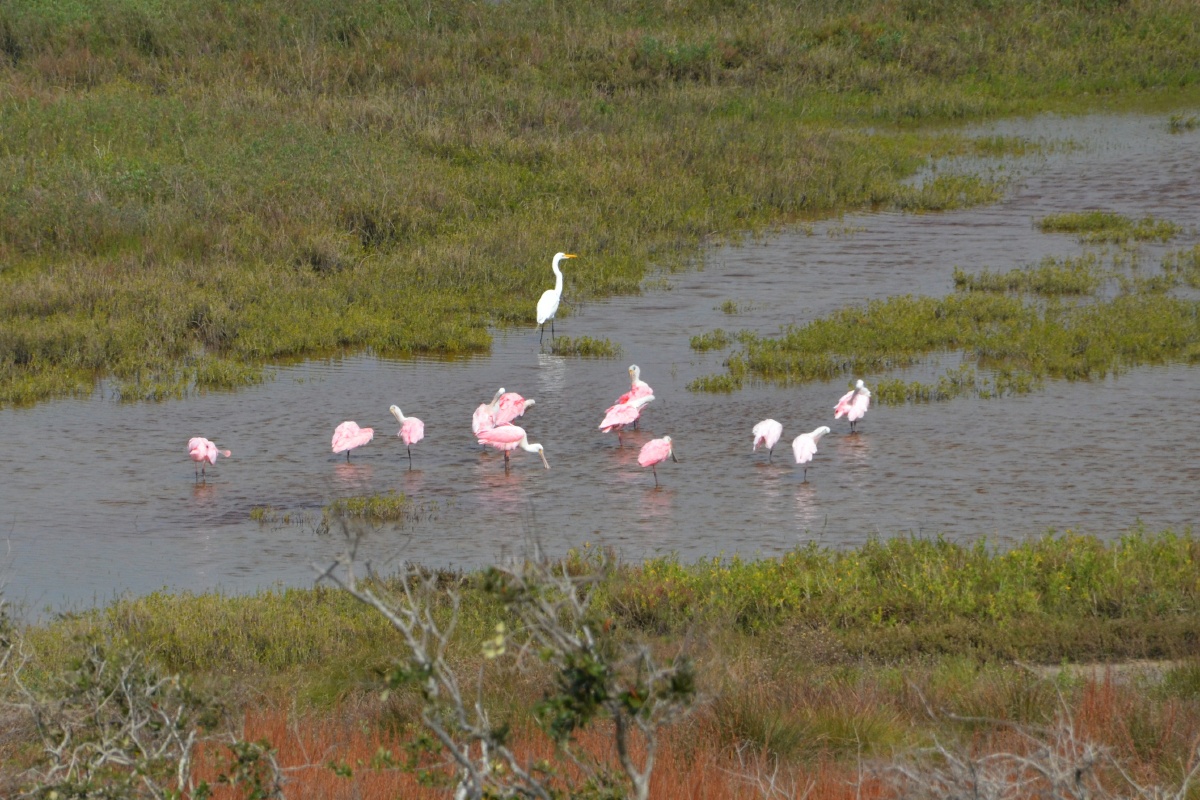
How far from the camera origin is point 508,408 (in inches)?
489

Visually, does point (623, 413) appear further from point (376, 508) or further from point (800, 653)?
point (800, 653)

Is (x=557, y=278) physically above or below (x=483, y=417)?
below

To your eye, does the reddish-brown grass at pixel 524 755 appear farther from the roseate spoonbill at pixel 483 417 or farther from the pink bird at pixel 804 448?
the roseate spoonbill at pixel 483 417

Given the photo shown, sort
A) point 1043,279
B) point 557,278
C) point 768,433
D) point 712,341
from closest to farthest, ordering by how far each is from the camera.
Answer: point 768,433 < point 712,341 < point 1043,279 < point 557,278

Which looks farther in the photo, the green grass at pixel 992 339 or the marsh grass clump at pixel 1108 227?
the marsh grass clump at pixel 1108 227

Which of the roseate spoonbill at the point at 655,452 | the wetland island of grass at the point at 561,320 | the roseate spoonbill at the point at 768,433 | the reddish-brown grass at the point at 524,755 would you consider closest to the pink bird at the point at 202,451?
the wetland island of grass at the point at 561,320

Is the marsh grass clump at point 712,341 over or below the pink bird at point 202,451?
below

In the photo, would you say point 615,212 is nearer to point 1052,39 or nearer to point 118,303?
point 118,303

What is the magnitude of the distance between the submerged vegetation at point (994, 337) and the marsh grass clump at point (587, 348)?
32.8 inches

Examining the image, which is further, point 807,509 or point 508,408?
point 508,408

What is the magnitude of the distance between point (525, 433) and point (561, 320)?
4.76 metres

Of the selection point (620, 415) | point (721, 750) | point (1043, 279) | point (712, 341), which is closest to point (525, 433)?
point (620, 415)

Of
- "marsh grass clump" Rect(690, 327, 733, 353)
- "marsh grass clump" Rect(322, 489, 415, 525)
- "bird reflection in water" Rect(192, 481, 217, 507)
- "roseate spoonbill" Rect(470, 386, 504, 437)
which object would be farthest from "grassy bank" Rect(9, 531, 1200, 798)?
"marsh grass clump" Rect(690, 327, 733, 353)

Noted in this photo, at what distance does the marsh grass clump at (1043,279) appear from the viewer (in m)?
16.8
